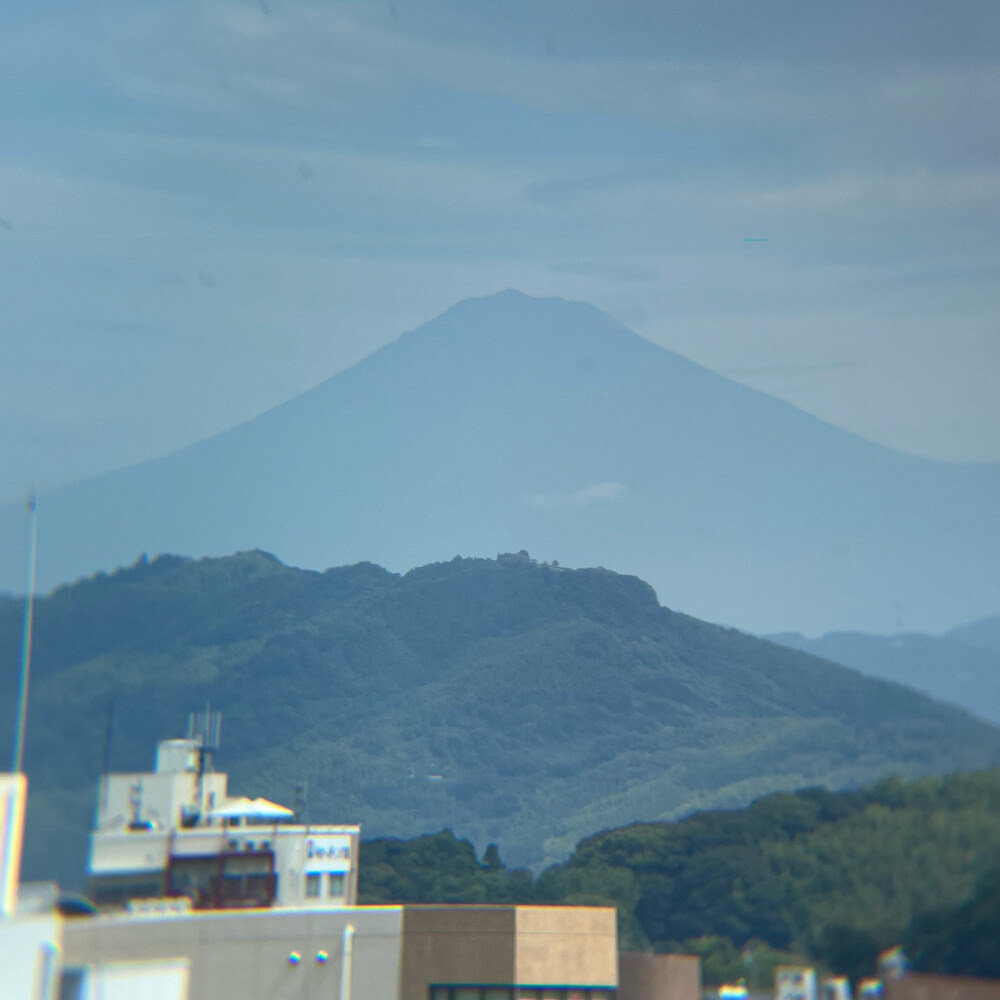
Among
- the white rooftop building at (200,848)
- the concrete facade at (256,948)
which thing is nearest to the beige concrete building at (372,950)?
the concrete facade at (256,948)

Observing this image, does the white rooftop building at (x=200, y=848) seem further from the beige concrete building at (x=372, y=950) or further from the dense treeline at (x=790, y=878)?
the dense treeline at (x=790, y=878)

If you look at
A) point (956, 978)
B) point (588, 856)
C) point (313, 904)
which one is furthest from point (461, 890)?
point (956, 978)

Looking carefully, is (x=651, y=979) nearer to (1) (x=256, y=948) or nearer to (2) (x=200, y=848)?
(2) (x=200, y=848)

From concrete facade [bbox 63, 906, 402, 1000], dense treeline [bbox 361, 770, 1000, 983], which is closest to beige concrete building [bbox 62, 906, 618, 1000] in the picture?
concrete facade [bbox 63, 906, 402, 1000]

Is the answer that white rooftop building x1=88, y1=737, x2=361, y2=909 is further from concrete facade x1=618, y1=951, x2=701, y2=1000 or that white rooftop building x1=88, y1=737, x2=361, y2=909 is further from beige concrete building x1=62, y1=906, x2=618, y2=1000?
concrete facade x1=618, y1=951, x2=701, y2=1000

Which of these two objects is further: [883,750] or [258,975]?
[883,750]

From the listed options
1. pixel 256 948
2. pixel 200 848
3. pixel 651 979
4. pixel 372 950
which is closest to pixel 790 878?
pixel 651 979

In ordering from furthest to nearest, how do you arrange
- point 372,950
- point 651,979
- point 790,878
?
point 790,878
point 651,979
point 372,950

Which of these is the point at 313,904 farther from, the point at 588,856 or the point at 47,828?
the point at 588,856
